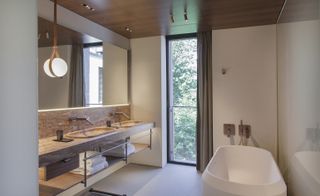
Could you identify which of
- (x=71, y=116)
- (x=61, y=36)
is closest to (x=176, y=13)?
(x=61, y=36)

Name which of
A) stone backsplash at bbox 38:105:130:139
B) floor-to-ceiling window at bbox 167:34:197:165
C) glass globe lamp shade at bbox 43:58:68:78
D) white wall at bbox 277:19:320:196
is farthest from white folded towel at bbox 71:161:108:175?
white wall at bbox 277:19:320:196

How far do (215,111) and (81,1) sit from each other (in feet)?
8.59

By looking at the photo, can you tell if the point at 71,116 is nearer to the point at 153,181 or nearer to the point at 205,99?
the point at 153,181

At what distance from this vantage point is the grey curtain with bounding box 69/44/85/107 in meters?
3.07

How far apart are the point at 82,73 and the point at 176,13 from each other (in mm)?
1638

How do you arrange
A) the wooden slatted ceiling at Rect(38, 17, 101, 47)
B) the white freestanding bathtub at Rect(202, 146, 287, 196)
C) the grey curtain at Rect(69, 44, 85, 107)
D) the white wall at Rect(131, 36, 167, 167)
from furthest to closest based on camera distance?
1. the white wall at Rect(131, 36, 167, 167)
2. the grey curtain at Rect(69, 44, 85, 107)
3. the white freestanding bathtub at Rect(202, 146, 287, 196)
4. the wooden slatted ceiling at Rect(38, 17, 101, 47)

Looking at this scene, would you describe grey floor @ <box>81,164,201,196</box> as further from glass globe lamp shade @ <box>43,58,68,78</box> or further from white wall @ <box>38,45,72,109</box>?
glass globe lamp shade @ <box>43,58,68,78</box>

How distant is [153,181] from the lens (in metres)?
3.49

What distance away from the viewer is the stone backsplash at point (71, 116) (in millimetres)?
2566

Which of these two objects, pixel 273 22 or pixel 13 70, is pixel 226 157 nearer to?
pixel 273 22

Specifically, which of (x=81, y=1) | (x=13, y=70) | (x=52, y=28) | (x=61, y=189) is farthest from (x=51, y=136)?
(x=13, y=70)

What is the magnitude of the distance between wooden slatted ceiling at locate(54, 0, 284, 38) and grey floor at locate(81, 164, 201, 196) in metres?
2.49

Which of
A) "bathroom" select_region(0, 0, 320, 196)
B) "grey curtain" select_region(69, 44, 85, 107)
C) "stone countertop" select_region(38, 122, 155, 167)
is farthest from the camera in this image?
"grey curtain" select_region(69, 44, 85, 107)

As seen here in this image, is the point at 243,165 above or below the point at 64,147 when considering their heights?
below
